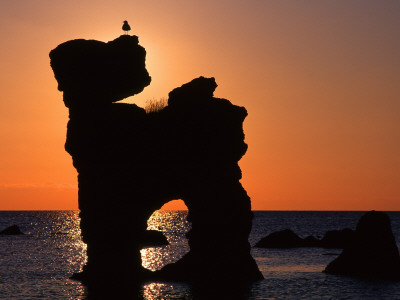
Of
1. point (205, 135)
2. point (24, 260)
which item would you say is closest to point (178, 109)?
point (205, 135)

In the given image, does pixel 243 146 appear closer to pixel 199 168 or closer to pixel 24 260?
pixel 199 168

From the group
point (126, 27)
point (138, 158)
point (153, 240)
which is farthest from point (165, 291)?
point (153, 240)

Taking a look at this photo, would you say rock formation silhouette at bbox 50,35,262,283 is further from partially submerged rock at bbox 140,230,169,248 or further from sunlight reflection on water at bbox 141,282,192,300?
partially submerged rock at bbox 140,230,169,248

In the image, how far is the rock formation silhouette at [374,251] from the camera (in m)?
52.4

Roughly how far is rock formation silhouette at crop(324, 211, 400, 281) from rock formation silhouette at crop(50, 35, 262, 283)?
11526mm

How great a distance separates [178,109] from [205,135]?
2.51 m

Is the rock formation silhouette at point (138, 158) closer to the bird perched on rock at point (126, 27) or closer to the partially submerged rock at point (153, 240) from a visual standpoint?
the bird perched on rock at point (126, 27)

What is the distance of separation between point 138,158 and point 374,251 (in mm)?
20696

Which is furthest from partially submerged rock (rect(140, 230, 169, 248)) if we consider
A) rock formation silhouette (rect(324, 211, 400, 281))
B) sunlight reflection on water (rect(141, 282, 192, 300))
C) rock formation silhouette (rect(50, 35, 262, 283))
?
sunlight reflection on water (rect(141, 282, 192, 300))

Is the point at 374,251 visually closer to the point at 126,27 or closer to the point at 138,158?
the point at 138,158

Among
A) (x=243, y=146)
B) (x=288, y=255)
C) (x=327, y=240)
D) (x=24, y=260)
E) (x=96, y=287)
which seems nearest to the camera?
(x=96, y=287)

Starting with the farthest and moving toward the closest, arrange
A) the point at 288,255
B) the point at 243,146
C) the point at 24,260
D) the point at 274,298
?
the point at 288,255, the point at 24,260, the point at 243,146, the point at 274,298

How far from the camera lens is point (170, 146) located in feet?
149

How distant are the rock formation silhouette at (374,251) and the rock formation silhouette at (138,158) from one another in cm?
1153
